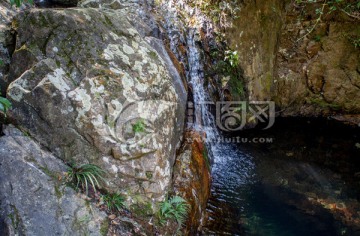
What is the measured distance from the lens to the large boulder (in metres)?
3.44

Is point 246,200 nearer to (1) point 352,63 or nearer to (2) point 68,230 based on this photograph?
(2) point 68,230

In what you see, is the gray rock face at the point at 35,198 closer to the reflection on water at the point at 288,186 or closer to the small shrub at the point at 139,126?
the small shrub at the point at 139,126

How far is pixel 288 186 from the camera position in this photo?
5.65 m

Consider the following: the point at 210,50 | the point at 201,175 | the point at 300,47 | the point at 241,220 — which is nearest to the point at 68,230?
the point at 201,175

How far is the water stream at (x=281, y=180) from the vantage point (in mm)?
4703

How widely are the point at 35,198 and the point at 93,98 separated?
138cm

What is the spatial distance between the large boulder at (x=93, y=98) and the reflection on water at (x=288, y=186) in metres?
1.68

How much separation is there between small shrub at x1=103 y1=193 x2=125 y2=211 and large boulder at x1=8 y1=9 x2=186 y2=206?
0.10 meters

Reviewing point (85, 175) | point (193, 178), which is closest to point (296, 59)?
point (193, 178)

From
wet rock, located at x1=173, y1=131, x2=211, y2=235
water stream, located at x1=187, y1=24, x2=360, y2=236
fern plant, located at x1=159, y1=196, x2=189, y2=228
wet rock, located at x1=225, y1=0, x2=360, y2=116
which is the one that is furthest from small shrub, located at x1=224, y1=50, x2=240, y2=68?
fern plant, located at x1=159, y1=196, x2=189, y2=228

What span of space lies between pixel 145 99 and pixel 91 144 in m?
1.00

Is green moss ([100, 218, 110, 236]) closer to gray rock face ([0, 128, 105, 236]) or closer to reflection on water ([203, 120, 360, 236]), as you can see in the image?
gray rock face ([0, 128, 105, 236])

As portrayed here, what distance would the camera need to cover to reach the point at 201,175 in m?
4.73

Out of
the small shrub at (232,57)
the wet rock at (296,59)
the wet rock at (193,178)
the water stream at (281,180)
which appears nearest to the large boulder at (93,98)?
the wet rock at (193,178)
